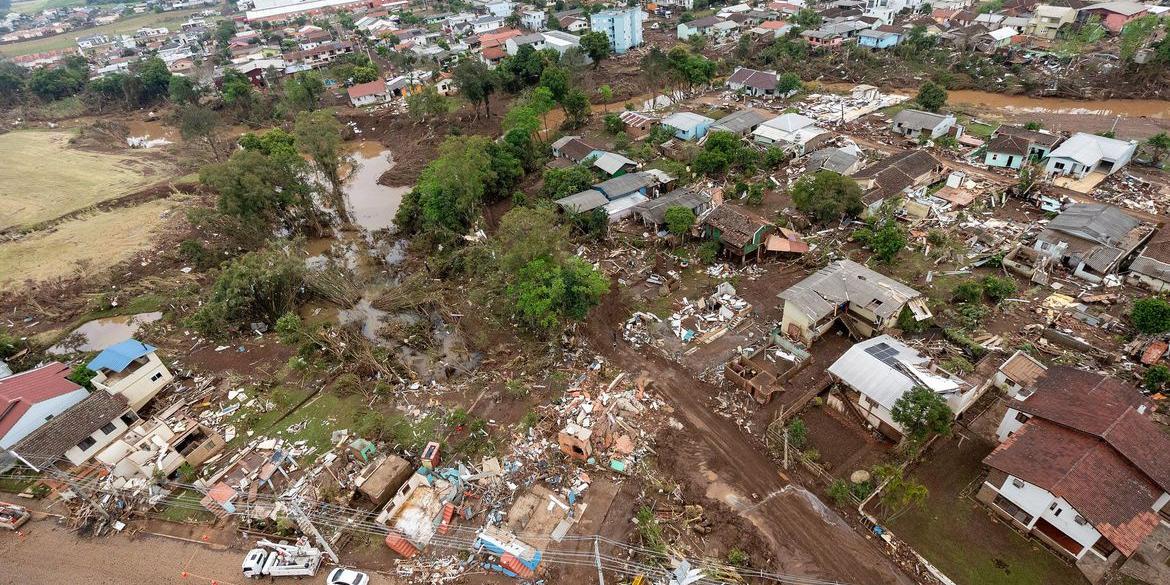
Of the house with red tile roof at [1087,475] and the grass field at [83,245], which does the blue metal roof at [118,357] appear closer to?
the grass field at [83,245]

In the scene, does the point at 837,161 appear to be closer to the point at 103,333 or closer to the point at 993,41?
the point at 993,41

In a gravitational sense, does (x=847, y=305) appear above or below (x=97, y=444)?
above

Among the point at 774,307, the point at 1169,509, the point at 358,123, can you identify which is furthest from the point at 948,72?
the point at 358,123

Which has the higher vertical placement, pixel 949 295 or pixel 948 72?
pixel 948 72

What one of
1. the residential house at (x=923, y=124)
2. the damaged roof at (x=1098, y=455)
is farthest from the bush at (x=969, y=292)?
the residential house at (x=923, y=124)

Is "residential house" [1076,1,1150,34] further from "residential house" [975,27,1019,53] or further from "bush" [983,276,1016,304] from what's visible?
"bush" [983,276,1016,304]

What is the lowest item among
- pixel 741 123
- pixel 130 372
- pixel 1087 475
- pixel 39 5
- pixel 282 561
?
pixel 282 561

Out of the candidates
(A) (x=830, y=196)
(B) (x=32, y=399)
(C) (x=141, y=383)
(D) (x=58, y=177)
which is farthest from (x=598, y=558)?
(D) (x=58, y=177)

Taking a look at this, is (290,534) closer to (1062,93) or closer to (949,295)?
(949,295)
